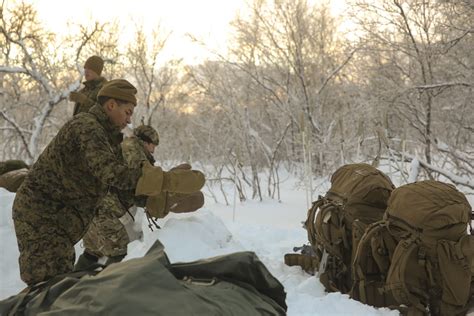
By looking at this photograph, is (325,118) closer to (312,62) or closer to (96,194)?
(312,62)

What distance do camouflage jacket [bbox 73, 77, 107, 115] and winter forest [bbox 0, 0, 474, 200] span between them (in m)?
3.15

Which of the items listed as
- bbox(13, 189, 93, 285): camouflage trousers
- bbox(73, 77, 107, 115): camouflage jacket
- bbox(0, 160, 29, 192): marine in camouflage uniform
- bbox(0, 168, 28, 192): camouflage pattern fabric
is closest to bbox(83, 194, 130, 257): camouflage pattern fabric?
bbox(73, 77, 107, 115): camouflage jacket

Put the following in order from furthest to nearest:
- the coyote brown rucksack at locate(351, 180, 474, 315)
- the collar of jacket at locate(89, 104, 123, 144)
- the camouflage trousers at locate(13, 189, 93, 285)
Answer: the coyote brown rucksack at locate(351, 180, 474, 315) → the collar of jacket at locate(89, 104, 123, 144) → the camouflage trousers at locate(13, 189, 93, 285)

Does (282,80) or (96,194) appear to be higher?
(282,80)

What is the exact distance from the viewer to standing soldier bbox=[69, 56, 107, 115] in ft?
13.6

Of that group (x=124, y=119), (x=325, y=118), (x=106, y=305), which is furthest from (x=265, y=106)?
(x=106, y=305)

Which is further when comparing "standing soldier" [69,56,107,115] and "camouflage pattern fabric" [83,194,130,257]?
"standing soldier" [69,56,107,115]

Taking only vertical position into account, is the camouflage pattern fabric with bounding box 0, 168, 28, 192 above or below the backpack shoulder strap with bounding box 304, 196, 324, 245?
above

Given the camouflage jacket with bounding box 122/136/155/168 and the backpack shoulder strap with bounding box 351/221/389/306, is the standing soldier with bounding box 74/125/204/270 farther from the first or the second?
the backpack shoulder strap with bounding box 351/221/389/306

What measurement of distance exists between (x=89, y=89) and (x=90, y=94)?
158 mm

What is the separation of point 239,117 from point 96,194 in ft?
45.7

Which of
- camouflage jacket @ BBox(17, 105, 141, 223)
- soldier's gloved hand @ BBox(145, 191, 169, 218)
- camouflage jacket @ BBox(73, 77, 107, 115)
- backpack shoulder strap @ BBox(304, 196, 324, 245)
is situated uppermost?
camouflage jacket @ BBox(73, 77, 107, 115)

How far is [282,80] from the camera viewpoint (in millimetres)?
16750

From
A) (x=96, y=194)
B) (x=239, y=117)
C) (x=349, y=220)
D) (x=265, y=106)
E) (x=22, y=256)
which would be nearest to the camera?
(x=22, y=256)
